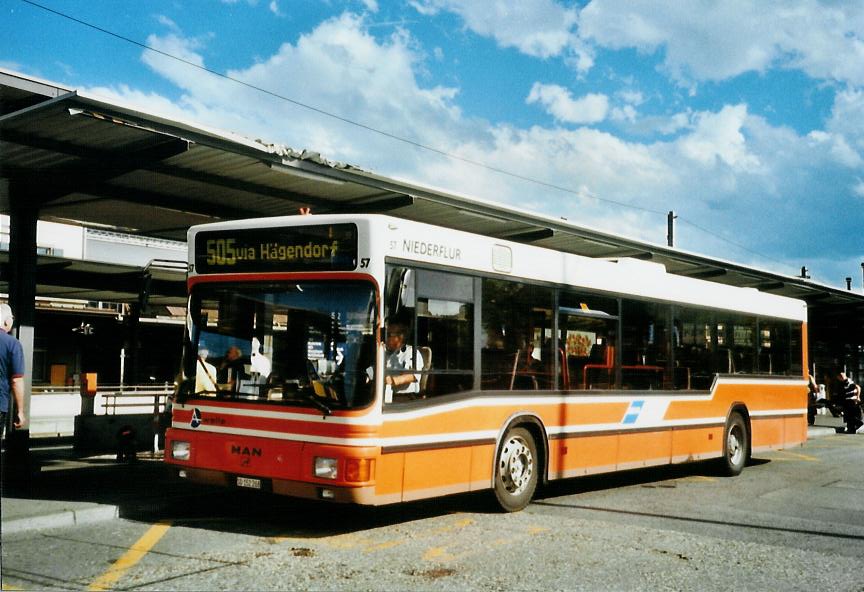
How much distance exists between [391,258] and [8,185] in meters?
6.84

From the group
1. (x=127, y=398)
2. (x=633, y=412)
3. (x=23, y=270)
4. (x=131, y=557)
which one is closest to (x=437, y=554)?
(x=131, y=557)

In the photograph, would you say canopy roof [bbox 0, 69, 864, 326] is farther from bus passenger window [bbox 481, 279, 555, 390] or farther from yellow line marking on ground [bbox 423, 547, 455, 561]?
yellow line marking on ground [bbox 423, 547, 455, 561]

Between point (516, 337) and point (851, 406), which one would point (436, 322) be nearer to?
Result: point (516, 337)

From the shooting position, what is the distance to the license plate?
8.33 m

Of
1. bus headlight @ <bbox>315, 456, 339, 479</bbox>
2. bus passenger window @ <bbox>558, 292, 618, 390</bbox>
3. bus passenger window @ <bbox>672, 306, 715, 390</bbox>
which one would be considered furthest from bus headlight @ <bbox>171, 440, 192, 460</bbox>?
bus passenger window @ <bbox>672, 306, 715, 390</bbox>

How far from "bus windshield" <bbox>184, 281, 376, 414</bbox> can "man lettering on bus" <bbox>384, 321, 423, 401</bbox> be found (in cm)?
24

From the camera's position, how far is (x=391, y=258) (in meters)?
8.31

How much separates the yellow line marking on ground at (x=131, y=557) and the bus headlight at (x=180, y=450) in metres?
0.65

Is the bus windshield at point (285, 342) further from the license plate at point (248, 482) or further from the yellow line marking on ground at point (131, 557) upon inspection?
the yellow line marking on ground at point (131, 557)

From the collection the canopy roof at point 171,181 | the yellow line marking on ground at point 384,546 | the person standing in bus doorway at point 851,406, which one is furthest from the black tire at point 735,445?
the person standing in bus doorway at point 851,406

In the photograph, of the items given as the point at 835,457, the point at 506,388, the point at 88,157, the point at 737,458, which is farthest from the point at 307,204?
the point at 835,457

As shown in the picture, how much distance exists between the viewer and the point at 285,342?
8375mm

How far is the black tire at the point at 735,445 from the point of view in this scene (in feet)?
46.2

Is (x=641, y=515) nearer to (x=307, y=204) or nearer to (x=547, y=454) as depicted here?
(x=547, y=454)
